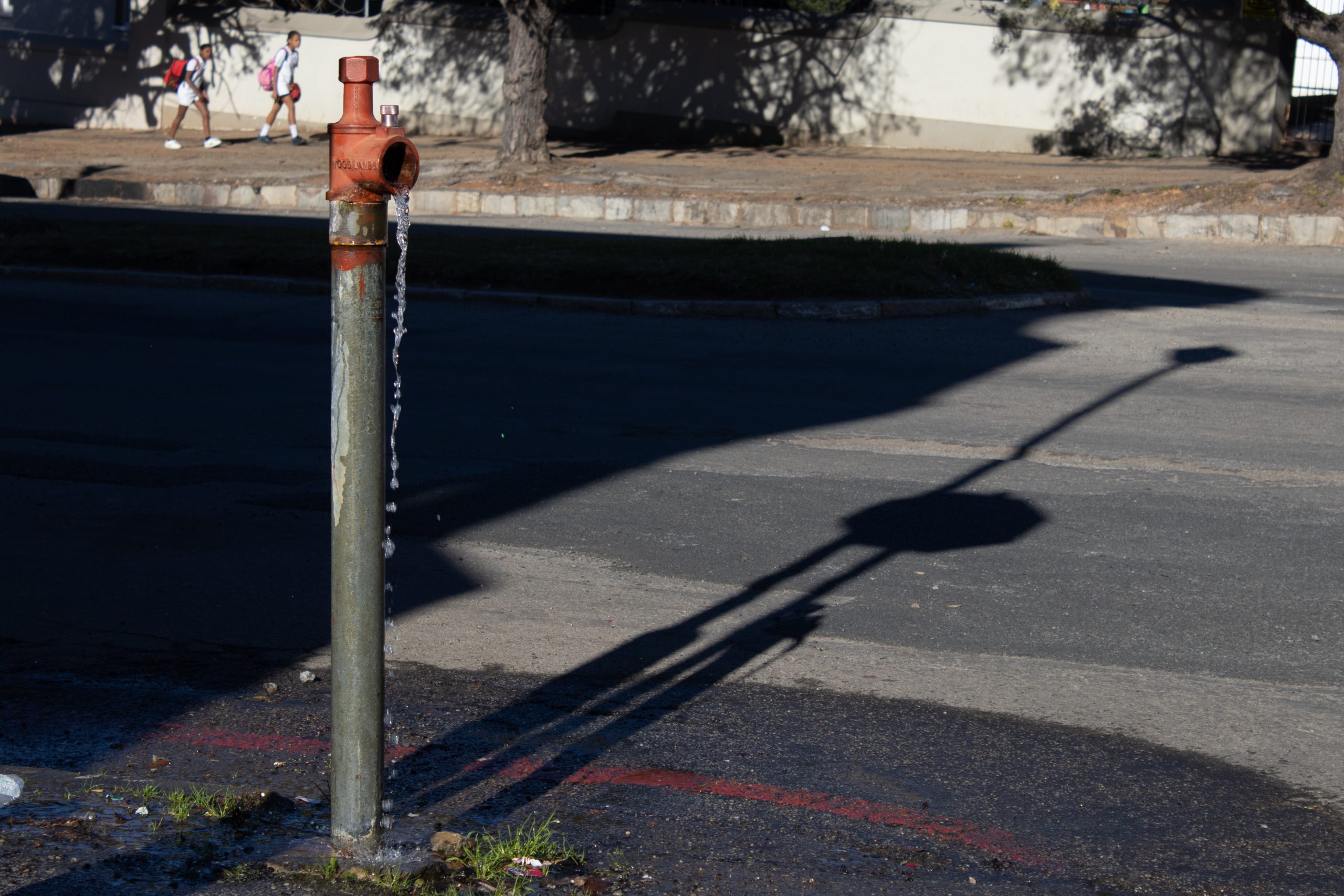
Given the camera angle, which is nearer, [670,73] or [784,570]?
[784,570]

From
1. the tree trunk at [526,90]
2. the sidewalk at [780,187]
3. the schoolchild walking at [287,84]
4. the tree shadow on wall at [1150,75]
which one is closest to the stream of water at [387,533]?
the sidewalk at [780,187]

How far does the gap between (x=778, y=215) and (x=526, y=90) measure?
558 centimetres

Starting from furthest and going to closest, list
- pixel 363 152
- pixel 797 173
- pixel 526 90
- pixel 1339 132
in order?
pixel 797 173
pixel 526 90
pixel 1339 132
pixel 363 152

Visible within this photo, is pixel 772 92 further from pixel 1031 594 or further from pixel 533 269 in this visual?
pixel 1031 594

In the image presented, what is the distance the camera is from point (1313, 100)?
24.4m

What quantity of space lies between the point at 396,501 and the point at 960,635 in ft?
9.56

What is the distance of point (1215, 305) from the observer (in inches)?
508

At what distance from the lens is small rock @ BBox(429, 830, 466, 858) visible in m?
3.27

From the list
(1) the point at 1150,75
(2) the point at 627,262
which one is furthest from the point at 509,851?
(1) the point at 1150,75

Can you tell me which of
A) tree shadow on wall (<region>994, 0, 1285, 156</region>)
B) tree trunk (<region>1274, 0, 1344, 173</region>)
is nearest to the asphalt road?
tree trunk (<region>1274, 0, 1344, 173</region>)

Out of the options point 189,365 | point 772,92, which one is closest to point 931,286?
point 189,365

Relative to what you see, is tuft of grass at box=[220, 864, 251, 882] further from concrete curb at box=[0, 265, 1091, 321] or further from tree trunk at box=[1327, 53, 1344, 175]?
tree trunk at box=[1327, 53, 1344, 175]

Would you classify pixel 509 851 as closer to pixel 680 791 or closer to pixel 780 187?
pixel 680 791

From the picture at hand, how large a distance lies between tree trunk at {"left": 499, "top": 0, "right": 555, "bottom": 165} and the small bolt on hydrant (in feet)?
65.0
